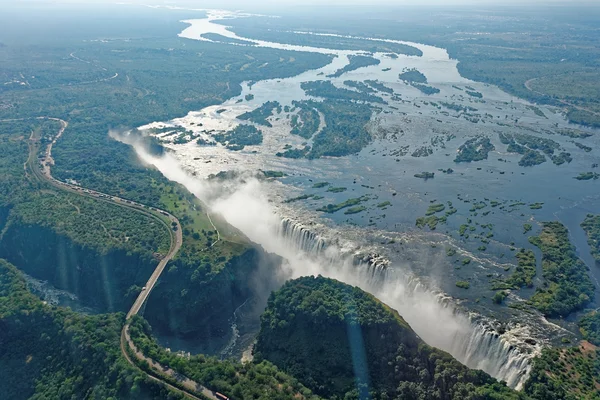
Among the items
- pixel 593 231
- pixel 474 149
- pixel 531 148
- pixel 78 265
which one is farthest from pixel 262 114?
pixel 593 231

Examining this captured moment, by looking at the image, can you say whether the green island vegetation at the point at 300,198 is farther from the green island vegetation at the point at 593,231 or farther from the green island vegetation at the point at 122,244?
the green island vegetation at the point at 593,231

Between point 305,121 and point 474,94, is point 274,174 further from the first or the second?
point 474,94

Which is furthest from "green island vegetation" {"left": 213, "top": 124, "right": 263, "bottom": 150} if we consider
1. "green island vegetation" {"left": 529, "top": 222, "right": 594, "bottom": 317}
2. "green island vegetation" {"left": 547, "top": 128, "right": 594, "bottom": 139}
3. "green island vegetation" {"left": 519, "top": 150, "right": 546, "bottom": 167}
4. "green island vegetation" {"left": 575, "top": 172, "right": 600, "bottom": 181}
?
"green island vegetation" {"left": 547, "top": 128, "right": 594, "bottom": 139}

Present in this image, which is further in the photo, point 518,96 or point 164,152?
point 518,96

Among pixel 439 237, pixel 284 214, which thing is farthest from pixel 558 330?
pixel 284 214

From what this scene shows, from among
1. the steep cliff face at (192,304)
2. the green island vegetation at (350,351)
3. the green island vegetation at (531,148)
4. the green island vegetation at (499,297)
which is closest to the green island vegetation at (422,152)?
the green island vegetation at (531,148)

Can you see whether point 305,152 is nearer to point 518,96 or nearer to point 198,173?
point 198,173
